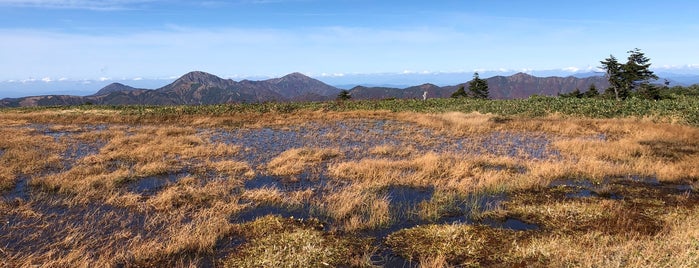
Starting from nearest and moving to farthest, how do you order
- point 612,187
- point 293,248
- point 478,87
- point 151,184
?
1. point 293,248
2. point 612,187
3. point 151,184
4. point 478,87

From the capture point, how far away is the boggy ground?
7836 mm

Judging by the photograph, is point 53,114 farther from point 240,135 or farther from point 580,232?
point 580,232

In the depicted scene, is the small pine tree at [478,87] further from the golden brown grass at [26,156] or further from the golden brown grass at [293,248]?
the golden brown grass at [293,248]

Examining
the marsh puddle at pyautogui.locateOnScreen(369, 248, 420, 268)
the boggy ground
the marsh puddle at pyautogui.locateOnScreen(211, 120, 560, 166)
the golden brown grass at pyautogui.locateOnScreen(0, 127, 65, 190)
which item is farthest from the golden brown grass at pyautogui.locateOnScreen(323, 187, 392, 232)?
the golden brown grass at pyautogui.locateOnScreen(0, 127, 65, 190)

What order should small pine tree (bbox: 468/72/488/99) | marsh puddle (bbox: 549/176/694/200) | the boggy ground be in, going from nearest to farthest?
the boggy ground < marsh puddle (bbox: 549/176/694/200) < small pine tree (bbox: 468/72/488/99)

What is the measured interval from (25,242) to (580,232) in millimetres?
12659

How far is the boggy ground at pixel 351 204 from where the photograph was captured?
7.84 meters

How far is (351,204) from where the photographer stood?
1080cm

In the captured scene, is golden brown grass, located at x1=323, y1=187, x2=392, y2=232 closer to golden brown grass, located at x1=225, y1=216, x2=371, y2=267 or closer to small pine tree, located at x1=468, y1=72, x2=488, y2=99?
golden brown grass, located at x1=225, y1=216, x2=371, y2=267

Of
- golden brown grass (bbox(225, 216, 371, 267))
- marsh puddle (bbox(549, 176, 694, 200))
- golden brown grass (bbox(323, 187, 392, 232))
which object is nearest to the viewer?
golden brown grass (bbox(225, 216, 371, 267))

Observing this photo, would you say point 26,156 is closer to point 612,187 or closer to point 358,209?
point 358,209

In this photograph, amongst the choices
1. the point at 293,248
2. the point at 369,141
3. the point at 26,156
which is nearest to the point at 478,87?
the point at 369,141

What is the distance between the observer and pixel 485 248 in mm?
8203

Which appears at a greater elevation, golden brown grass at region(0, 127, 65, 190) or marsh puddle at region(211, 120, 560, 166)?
golden brown grass at region(0, 127, 65, 190)
